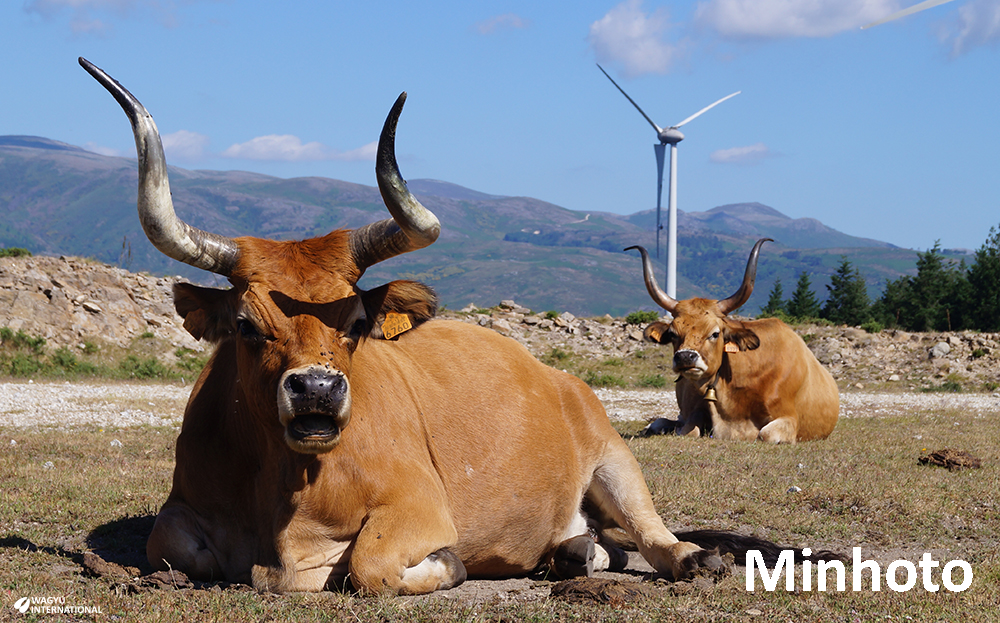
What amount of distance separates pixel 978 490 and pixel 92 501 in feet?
28.4

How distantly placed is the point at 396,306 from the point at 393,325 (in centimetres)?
14

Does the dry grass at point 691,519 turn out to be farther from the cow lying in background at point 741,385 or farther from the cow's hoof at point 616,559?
the cow's hoof at point 616,559

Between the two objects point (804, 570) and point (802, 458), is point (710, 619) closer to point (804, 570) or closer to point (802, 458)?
point (804, 570)

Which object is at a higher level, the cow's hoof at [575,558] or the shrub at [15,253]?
the shrub at [15,253]

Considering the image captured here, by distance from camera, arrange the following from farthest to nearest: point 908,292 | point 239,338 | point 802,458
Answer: point 908,292 → point 802,458 → point 239,338

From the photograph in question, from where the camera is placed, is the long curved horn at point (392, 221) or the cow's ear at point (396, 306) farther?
the cow's ear at point (396, 306)

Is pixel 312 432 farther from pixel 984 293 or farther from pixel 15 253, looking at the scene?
pixel 984 293

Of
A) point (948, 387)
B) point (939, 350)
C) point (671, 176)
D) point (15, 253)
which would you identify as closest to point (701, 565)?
point (948, 387)

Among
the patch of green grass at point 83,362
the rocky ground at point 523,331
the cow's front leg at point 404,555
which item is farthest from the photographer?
the rocky ground at point 523,331

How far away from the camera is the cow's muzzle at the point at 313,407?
195 inches

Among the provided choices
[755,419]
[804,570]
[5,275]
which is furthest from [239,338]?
[5,275]

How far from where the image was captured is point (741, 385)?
51.1 ft

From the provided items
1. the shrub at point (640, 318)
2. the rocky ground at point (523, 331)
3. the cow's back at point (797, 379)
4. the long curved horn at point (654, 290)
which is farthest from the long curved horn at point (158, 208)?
the shrub at point (640, 318)

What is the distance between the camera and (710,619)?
5.19 metres
